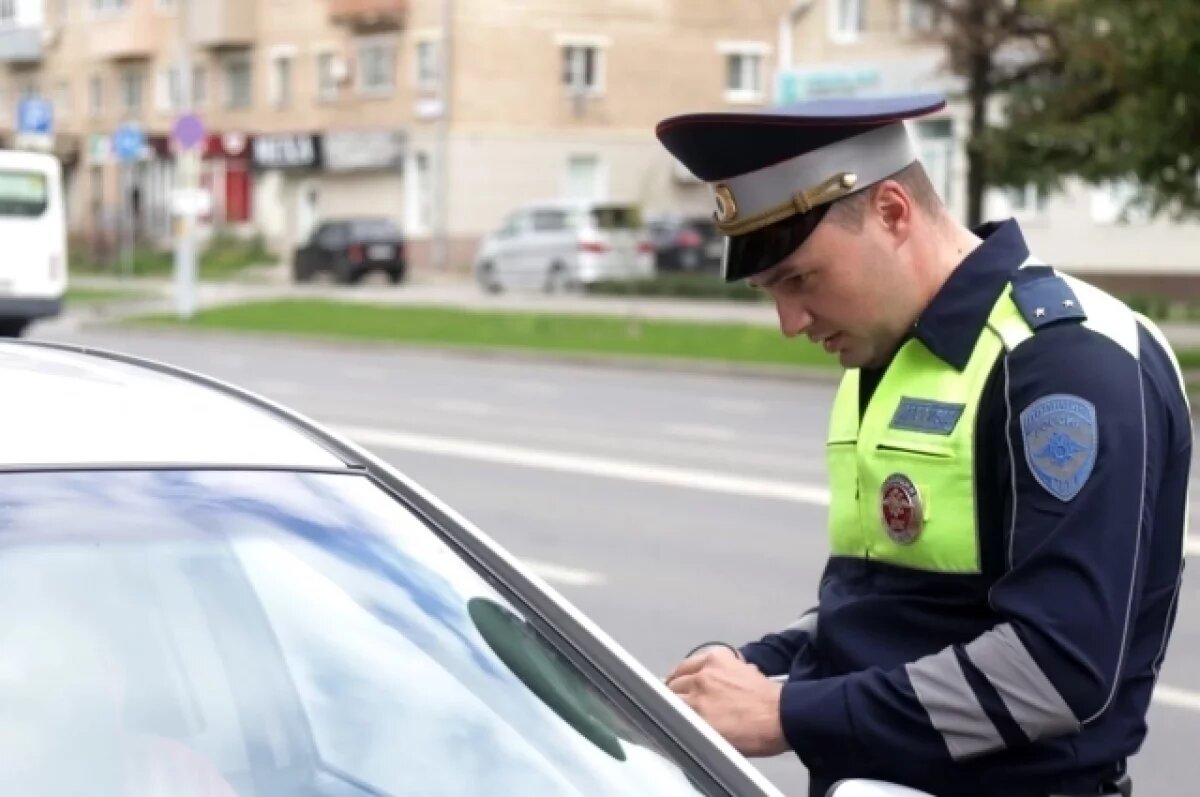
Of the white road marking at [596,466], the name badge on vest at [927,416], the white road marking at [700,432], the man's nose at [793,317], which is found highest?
the man's nose at [793,317]

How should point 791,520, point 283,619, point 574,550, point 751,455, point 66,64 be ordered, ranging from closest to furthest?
point 283,619
point 574,550
point 791,520
point 751,455
point 66,64

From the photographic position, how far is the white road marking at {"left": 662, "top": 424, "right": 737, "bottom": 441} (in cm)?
1631

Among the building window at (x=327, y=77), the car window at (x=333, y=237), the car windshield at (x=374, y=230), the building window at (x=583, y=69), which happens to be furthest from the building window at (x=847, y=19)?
the building window at (x=327, y=77)

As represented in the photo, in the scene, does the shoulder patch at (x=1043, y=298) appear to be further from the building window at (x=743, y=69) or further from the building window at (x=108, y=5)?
the building window at (x=108, y=5)

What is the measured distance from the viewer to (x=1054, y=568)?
8.37 ft

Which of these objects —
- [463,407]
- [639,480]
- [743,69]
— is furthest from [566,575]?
[743,69]

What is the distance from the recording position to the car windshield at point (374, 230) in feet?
149

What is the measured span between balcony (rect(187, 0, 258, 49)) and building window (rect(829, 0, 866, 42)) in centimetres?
1981

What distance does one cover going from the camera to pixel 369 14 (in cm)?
5394

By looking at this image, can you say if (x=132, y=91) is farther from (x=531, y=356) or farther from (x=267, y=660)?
(x=267, y=660)

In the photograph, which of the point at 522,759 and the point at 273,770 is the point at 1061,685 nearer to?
the point at 522,759

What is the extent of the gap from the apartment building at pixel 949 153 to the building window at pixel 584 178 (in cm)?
872

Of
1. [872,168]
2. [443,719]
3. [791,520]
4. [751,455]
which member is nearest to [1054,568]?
[872,168]

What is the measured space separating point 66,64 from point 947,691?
68.6 metres
